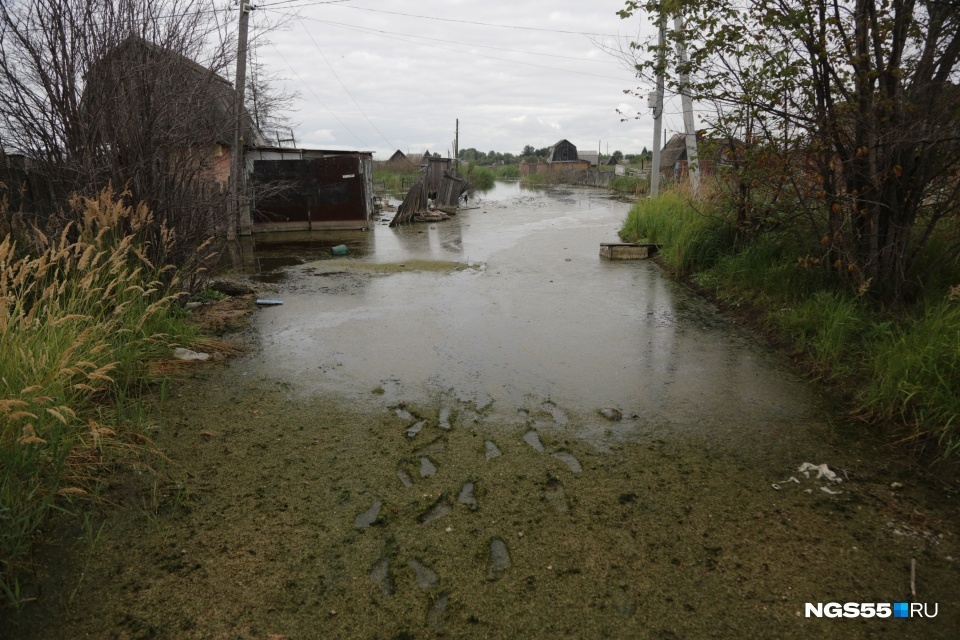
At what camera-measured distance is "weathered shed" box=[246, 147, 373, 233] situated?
1339 cm

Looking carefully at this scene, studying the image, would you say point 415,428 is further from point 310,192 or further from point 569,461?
point 310,192

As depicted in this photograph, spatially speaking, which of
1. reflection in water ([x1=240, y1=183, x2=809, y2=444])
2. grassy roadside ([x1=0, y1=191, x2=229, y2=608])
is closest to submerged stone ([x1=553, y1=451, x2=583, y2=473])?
reflection in water ([x1=240, y1=183, x2=809, y2=444])

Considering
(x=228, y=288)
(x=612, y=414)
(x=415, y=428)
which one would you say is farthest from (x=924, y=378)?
(x=228, y=288)

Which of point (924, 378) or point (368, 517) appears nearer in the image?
point (368, 517)

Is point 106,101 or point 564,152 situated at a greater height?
point 564,152

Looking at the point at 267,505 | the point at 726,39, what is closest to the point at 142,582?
the point at 267,505

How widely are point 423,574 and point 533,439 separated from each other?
1.21m

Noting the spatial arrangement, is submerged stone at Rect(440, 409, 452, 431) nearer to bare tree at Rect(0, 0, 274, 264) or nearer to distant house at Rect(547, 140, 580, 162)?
bare tree at Rect(0, 0, 274, 264)

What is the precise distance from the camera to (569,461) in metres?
3.04

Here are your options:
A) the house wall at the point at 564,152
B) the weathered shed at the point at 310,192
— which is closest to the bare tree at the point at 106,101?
the weathered shed at the point at 310,192

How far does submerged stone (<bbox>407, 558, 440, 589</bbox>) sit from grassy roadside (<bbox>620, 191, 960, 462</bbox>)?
244 cm

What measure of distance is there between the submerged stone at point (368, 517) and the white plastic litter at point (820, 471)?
202 cm

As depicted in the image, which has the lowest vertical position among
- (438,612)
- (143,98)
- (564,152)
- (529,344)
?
(438,612)

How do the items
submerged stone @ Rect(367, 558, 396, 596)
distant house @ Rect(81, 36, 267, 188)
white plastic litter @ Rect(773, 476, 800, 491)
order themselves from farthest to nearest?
distant house @ Rect(81, 36, 267, 188)
white plastic litter @ Rect(773, 476, 800, 491)
submerged stone @ Rect(367, 558, 396, 596)
